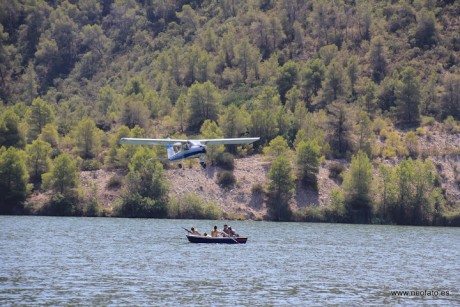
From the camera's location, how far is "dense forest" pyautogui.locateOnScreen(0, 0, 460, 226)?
121 m

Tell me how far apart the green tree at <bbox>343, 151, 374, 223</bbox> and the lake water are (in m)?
20.2

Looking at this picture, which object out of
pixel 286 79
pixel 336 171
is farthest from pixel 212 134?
pixel 286 79

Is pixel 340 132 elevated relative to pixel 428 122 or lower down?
lower down

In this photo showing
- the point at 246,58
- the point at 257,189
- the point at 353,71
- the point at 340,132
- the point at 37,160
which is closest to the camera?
the point at 257,189

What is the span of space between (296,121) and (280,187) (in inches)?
1108

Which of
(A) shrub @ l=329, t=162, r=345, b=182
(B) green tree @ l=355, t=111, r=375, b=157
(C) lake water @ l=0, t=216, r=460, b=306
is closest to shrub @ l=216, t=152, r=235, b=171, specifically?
(A) shrub @ l=329, t=162, r=345, b=182

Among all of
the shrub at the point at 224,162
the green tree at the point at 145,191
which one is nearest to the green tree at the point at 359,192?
the shrub at the point at 224,162

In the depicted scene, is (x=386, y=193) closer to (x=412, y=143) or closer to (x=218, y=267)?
(x=412, y=143)

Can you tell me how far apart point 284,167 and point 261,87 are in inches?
A: 2092

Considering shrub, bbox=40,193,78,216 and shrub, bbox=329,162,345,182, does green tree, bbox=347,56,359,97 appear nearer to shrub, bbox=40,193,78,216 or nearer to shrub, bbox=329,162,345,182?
shrub, bbox=329,162,345,182

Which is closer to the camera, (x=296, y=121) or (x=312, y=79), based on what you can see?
(x=296, y=121)

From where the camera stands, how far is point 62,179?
Result: 122062 mm

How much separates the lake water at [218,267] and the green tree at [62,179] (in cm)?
2300

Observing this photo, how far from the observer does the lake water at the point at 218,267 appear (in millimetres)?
48719
